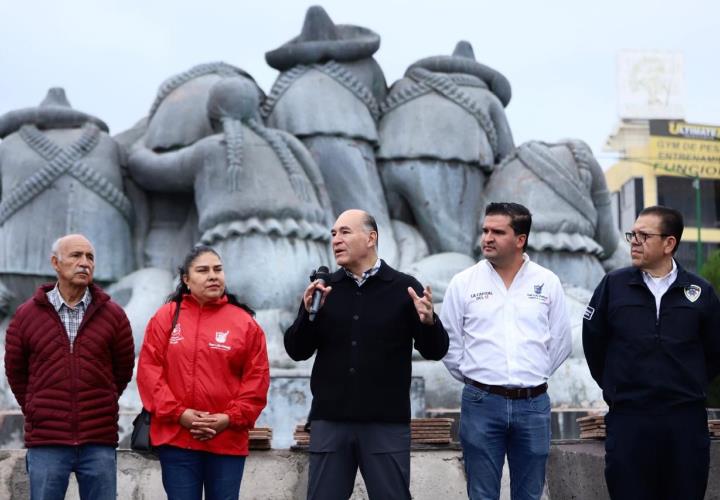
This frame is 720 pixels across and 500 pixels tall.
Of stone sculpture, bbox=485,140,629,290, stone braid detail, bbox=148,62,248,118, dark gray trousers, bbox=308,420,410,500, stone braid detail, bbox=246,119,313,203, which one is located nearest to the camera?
dark gray trousers, bbox=308,420,410,500

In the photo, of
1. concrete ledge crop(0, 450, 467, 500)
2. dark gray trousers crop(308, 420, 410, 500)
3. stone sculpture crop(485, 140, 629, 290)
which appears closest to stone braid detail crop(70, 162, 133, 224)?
stone sculpture crop(485, 140, 629, 290)

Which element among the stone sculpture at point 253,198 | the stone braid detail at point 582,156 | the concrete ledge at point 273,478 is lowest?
the concrete ledge at point 273,478

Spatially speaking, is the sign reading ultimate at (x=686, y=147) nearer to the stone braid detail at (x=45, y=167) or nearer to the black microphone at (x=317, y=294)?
the stone braid detail at (x=45, y=167)

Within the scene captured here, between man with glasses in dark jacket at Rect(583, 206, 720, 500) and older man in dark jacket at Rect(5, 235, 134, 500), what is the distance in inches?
80.8

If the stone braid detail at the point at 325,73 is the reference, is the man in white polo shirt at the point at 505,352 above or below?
below

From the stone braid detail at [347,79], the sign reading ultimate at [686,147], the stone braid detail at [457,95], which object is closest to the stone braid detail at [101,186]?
the stone braid detail at [347,79]

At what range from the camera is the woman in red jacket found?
477 cm

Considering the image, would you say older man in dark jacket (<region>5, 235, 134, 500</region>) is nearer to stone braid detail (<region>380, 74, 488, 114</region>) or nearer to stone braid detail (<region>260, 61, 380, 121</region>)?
stone braid detail (<region>260, 61, 380, 121</region>)

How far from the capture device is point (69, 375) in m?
4.83

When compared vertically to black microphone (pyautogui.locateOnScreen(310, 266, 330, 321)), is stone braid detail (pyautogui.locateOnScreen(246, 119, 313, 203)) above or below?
above

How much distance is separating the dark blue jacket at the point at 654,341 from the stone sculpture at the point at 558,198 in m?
5.06

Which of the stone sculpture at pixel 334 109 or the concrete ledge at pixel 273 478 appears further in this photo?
the stone sculpture at pixel 334 109

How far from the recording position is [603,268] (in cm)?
1074

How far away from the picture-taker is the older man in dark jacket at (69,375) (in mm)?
4781
